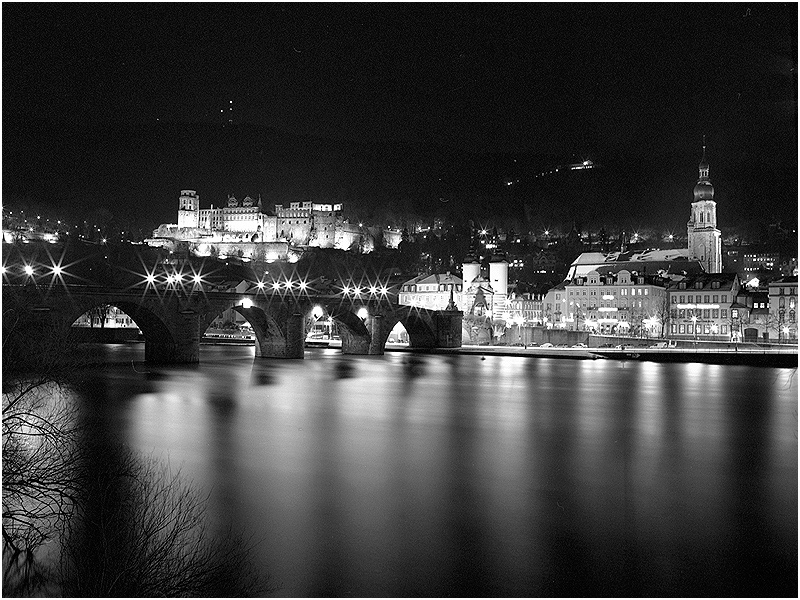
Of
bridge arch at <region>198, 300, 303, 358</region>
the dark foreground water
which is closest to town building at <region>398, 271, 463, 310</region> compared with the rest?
bridge arch at <region>198, 300, 303, 358</region>

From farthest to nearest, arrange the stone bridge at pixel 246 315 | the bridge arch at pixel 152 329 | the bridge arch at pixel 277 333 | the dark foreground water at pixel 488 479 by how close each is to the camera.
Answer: the bridge arch at pixel 277 333
the bridge arch at pixel 152 329
the stone bridge at pixel 246 315
the dark foreground water at pixel 488 479

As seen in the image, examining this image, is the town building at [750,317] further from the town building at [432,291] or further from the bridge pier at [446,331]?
the town building at [432,291]

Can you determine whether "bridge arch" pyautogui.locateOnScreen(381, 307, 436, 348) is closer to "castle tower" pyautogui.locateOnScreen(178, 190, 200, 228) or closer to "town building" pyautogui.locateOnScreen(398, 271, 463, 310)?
"town building" pyautogui.locateOnScreen(398, 271, 463, 310)

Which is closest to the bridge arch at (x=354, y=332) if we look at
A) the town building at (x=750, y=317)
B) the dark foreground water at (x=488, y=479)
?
the dark foreground water at (x=488, y=479)

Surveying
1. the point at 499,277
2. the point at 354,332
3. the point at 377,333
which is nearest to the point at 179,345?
the point at 354,332

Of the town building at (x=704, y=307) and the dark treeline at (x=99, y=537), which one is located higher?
the town building at (x=704, y=307)

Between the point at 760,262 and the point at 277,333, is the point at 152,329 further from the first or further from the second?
the point at 760,262
